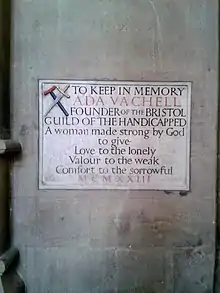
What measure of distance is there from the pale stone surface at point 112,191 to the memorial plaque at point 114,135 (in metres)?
0.06

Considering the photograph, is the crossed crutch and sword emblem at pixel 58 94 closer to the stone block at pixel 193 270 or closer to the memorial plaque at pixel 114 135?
the memorial plaque at pixel 114 135

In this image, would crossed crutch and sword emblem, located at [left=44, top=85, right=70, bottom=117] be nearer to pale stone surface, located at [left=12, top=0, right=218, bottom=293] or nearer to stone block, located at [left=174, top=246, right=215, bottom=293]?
pale stone surface, located at [left=12, top=0, right=218, bottom=293]

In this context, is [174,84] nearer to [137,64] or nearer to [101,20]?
[137,64]

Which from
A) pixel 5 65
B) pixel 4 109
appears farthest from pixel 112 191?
pixel 5 65

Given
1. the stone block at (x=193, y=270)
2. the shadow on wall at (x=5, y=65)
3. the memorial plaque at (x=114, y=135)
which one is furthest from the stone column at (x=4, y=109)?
the stone block at (x=193, y=270)

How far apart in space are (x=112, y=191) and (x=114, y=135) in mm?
381

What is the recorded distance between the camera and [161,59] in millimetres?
3066

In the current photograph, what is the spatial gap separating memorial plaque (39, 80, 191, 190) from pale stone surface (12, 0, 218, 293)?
60mm

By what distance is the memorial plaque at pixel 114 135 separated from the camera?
121 inches

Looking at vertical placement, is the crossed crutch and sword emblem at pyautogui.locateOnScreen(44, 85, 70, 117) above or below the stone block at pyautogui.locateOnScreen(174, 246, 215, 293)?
above

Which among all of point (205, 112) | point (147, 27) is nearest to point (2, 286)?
point (205, 112)

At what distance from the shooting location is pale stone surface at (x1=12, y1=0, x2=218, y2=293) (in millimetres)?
3062

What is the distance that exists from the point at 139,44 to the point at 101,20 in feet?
1.00

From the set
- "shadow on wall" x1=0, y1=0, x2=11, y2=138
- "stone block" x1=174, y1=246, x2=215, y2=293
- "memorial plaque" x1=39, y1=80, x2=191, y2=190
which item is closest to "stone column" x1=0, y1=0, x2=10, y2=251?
"shadow on wall" x1=0, y1=0, x2=11, y2=138
